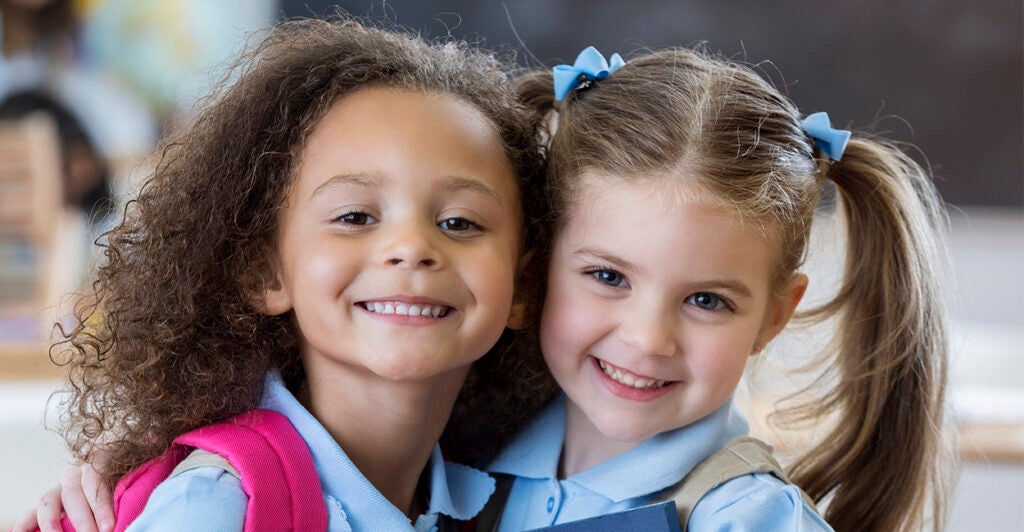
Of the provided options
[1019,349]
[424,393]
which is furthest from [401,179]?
[1019,349]

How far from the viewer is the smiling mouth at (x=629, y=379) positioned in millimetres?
1133

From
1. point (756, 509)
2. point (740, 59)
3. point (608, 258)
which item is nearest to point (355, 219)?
point (608, 258)

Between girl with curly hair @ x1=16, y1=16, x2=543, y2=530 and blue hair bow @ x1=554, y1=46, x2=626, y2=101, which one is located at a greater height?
blue hair bow @ x1=554, y1=46, x2=626, y2=101

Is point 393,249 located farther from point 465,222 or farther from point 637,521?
point 637,521

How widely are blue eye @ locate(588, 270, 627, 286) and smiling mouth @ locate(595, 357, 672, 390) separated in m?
0.08

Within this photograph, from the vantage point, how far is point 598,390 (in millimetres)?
1154

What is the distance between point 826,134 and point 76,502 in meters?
0.84

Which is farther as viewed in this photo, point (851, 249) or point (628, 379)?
point (851, 249)

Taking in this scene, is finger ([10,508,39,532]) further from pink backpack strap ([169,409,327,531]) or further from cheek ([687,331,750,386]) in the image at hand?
cheek ([687,331,750,386])

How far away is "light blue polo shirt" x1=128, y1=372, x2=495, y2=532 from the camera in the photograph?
975 mm

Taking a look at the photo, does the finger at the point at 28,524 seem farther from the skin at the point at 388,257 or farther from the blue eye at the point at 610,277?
the blue eye at the point at 610,277

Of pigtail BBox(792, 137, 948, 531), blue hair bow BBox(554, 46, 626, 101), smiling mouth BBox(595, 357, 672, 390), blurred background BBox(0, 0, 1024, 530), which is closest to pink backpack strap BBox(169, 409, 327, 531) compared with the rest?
smiling mouth BBox(595, 357, 672, 390)

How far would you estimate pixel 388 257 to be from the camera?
1053 millimetres

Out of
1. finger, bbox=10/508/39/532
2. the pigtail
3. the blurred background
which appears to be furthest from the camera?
the blurred background
